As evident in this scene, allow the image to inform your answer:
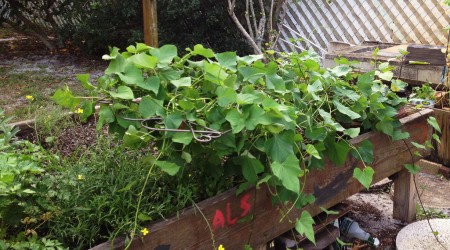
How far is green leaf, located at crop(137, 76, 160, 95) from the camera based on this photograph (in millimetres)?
1418

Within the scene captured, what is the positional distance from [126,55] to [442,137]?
2871 millimetres

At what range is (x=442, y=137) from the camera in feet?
12.2

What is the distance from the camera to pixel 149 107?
1.39 meters

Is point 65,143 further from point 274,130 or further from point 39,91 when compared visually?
point 39,91

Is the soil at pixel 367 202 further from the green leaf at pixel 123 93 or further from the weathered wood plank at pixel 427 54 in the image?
the weathered wood plank at pixel 427 54

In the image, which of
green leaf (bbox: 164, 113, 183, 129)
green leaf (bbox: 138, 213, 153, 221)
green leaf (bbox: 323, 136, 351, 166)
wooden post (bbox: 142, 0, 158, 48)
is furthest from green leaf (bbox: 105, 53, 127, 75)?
wooden post (bbox: 142, 0, 158, 48)

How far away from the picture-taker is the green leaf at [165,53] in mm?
1532

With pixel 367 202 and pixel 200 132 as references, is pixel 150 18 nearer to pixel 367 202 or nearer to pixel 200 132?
pixel 367 202

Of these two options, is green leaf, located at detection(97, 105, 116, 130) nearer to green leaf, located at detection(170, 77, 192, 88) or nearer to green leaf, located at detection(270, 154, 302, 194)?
green leaf, located at detection(170, 77, 192, 88)

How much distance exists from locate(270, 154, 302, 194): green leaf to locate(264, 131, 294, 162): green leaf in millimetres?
25

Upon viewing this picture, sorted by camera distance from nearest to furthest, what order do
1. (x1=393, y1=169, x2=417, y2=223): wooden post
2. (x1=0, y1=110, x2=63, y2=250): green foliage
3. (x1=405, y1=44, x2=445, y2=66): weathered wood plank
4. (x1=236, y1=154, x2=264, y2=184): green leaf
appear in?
(x1=0, y1=110, x2=63, y2=250): green foliage, (x1=236, y1=154, x2=264, y2=184): green leaf, (x1=393, y1=169, x2=417, y2=223): wooden post, (x1=405, y1=44, x2=445, y2=66): weathered wood plank

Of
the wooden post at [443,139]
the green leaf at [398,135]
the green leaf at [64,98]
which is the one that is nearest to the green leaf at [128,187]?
the green leaf at [64,98]

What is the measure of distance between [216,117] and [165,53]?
272 millimetres

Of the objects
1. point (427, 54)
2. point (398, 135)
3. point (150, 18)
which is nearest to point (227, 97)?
point (398, 135)
